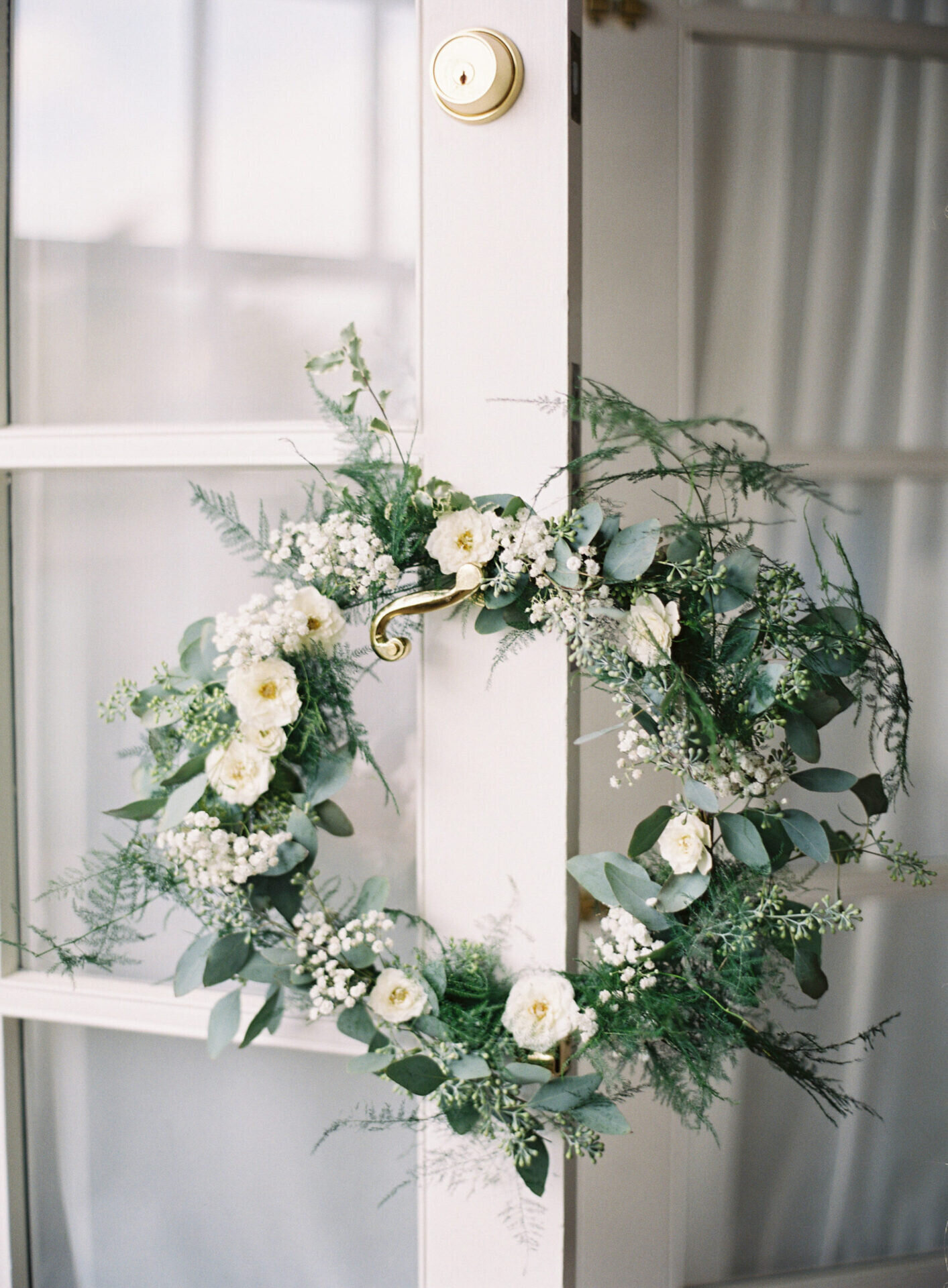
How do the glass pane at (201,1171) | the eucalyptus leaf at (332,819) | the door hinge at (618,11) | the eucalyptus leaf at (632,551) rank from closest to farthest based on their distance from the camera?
the eucalyptus leaf at (632,551) → the eucalyptus leaf at (332,819) → the glass pane at (201,1171) → the door hinge at (618,11)

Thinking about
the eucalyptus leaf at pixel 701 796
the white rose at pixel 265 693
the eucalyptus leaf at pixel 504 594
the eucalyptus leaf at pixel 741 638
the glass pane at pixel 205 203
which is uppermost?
the glass pane at pixel 205 203

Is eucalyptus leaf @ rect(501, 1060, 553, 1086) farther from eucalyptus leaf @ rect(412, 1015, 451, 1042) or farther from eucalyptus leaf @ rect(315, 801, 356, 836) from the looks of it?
eucalyptus leaf @ rect(315, 801, 356, 836)

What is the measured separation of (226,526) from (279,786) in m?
0.25

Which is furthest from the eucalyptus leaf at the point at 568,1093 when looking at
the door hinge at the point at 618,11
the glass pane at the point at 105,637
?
the door hinge at the point at 618,11

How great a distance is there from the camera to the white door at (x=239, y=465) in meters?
0.64

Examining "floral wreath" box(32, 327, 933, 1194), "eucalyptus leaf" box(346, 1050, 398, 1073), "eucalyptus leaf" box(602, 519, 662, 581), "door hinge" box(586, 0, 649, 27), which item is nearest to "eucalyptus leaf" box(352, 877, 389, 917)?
"floral wreath" box(32, 327, 933, 1194)

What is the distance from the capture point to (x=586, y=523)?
0.61 meters

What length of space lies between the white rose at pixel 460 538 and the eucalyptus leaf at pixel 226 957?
365 millimetres

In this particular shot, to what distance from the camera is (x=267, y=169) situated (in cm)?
73

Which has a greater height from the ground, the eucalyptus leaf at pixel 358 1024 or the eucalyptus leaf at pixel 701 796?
the eucalyptus leaf at pixel 701 796

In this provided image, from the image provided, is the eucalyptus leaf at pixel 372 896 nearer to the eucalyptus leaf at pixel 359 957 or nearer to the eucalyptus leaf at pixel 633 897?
the eucalyptus leaf at pixel 359 957

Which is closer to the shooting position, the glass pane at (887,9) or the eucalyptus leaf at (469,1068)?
the eucalyptus leaf at (469,1068)

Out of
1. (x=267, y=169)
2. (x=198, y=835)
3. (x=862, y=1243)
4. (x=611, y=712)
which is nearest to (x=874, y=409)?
(x=611, y=712)

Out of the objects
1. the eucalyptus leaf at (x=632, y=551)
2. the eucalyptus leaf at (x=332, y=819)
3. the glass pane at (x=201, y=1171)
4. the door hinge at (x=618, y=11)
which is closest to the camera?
the eucalyptus leaf at (x=632, y=551)
